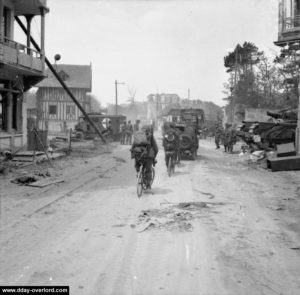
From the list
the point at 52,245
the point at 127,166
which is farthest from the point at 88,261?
the point at 127,166

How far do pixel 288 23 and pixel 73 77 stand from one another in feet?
109

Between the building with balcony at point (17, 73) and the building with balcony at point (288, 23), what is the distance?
13.1 m

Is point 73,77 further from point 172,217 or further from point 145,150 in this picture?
point 172,217

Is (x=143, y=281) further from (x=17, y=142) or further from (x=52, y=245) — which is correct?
(x=17, y=142)

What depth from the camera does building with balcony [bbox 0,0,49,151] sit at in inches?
706

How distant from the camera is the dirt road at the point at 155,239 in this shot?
4.40 metres

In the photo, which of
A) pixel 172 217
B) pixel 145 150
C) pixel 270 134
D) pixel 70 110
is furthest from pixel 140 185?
pixel 70 110

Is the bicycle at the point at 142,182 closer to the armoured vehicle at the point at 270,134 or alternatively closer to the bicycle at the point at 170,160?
the bicycle at the point at 170,160

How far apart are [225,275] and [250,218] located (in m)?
3.04

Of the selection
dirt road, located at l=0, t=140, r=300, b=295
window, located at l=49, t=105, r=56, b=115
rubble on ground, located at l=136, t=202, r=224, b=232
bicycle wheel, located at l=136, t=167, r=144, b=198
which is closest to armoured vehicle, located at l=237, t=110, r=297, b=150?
dirt road, located at l=0, t=140, r=300, b=295

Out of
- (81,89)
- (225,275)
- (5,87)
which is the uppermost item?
(81,89)

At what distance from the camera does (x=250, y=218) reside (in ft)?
24.4

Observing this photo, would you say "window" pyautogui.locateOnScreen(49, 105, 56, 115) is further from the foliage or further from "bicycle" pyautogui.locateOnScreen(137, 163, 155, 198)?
"bicycle" pyautogui.locateOnScreen(137, 163, 155, 198)

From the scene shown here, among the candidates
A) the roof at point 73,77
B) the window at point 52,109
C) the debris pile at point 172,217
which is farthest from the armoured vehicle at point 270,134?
the roof at point 73,77
